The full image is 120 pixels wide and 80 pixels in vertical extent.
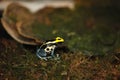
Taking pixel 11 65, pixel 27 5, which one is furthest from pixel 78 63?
pixel 27 5

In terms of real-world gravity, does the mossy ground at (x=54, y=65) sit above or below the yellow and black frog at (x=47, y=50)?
below

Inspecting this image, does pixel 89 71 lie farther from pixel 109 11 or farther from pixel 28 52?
pixel 109 11

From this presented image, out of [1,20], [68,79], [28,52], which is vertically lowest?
[68,79]

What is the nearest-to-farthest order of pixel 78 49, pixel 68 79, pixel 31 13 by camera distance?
pixel 68 79 → pixel 78 49 → pixel 31 13

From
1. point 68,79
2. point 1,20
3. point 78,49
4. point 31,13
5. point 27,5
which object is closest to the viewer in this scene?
point 68,79

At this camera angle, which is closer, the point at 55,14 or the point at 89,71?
the point at 89,71

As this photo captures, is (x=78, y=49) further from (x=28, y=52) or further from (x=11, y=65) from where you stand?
(x=11, y=65)

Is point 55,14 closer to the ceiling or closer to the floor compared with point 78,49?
closer to the ceiling

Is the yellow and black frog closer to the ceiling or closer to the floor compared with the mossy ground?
closer to the ceiling

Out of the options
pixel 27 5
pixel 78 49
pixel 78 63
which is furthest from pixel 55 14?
pixel 78 63
